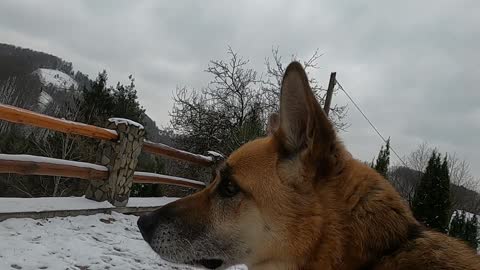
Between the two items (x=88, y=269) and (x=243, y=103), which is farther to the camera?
(x=243, y=103)

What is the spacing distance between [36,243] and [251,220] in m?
3.62

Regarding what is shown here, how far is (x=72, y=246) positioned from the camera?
5.17m

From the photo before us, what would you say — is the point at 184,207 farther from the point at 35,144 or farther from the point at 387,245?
the point at 35,144

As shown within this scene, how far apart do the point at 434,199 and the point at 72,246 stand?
14.3 metres

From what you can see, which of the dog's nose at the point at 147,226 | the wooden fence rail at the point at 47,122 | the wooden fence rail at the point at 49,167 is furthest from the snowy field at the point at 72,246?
the dog's nose at the point at 147,226

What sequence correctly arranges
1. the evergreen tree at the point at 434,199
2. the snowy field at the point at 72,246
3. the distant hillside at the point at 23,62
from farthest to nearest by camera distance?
the distant hillside at the point at 23,62 < the evergreen tree at the point at 434,199 < the snowy field at the point at 72,246

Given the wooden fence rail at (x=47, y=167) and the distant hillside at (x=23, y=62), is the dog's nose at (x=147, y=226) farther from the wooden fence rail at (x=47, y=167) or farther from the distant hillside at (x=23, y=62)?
the distant hillside at (x=23, y=62)

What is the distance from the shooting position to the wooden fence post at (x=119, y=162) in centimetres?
733

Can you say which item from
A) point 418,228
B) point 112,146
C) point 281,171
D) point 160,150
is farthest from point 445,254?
point 160,150

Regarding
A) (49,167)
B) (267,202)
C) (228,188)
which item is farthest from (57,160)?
(267,202)

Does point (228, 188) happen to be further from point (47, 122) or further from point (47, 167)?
point (47, 167)

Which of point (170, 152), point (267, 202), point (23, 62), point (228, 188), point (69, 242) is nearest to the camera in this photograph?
point (267, 202)

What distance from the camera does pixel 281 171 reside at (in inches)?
Answer: 90.0

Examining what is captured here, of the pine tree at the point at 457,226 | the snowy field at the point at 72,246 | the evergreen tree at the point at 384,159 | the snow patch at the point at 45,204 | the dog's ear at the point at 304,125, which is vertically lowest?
the snowy field at the point at 72,246
